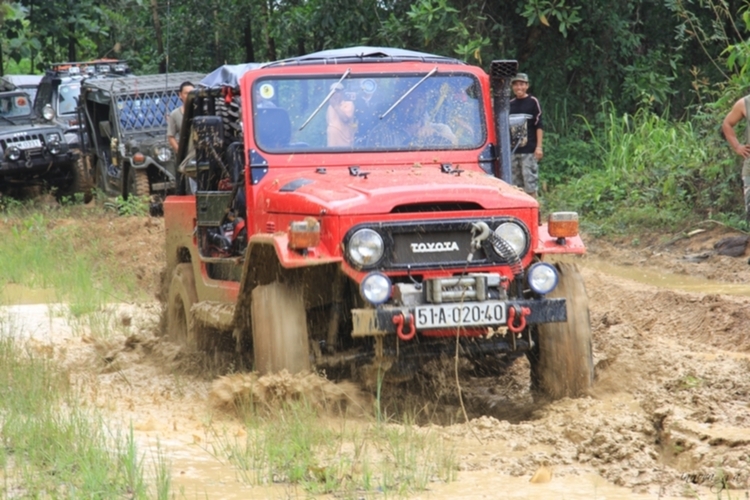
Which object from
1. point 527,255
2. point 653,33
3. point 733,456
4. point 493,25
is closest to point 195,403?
point 527,255

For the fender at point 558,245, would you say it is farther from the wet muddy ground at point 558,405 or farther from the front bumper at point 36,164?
the front bumper at point 36,164

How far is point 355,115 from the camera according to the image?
664cm

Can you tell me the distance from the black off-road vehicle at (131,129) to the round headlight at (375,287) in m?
9.95

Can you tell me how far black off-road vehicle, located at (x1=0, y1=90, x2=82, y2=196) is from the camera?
17516mm

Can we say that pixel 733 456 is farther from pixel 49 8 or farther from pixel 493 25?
pixel 49 8

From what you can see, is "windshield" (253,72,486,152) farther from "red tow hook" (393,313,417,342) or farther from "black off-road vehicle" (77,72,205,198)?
"black off-road vehicle" (77,72,205,198)

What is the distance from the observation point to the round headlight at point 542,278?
5.70 metres

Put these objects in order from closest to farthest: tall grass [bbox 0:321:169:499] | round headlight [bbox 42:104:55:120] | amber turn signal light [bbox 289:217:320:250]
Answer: tall grass [bbox 0:321:169:499]
amber turn signal light [bbox 289:217:320:250]
round headlight [bbox 42:104:55:120]

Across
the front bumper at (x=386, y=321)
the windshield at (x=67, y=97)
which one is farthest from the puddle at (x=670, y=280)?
the windshield at (x=67, y=97)

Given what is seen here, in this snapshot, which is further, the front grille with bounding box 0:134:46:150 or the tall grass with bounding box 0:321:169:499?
the front grille with bounding box 0:134:46:150

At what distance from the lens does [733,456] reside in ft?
15.5

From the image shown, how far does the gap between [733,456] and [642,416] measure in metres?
0.81

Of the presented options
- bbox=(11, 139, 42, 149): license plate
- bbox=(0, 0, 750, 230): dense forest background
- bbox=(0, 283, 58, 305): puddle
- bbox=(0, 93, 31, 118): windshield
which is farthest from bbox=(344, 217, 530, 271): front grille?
bbox=(0, 93, 31, 118): windshield

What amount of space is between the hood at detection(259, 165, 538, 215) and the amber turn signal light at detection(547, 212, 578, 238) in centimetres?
13
